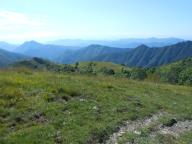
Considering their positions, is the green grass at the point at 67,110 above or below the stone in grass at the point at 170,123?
above

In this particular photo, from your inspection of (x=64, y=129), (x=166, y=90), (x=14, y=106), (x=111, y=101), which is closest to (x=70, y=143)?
(x=64, y=129)

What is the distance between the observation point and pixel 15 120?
70.7 ft

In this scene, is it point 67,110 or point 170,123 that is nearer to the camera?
point 67,110

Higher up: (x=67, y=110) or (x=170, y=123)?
(x=67, y=110)

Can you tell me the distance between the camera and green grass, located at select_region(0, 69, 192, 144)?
19.6 meters

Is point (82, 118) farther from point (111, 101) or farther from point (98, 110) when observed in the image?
point (111, 101)

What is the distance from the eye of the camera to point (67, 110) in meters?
24.5

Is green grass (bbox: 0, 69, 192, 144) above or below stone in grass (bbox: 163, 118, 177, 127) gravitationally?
above

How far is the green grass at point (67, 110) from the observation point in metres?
19.6

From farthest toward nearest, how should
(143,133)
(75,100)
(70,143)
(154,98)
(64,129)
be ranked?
(154,98)
(75,100)
(143,133)
(64,129)
(70,143)

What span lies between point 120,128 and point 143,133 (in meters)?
1.56

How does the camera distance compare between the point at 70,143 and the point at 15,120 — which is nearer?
the point at 70,143

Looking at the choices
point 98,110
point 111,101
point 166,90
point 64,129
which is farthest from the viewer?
point 166,90

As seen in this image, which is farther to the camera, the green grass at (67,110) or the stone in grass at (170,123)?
the stone in grass at (170,123)
